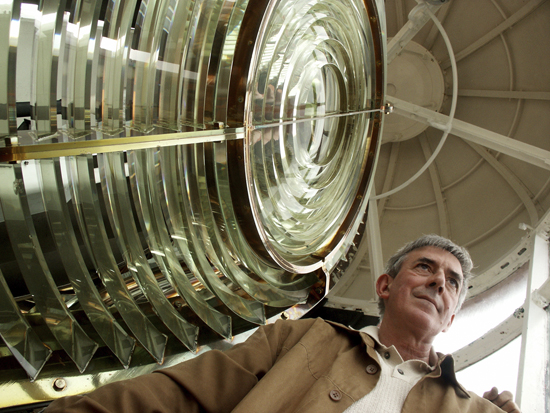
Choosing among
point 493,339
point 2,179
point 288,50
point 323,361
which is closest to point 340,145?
point 288,50

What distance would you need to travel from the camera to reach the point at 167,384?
3.19 ft

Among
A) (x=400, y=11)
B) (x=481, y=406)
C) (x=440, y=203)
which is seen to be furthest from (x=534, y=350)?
(x=400, y=11)

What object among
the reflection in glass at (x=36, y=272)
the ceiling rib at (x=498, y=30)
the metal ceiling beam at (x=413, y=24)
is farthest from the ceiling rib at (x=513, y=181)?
the reflection in glass at (x=36, y=272)

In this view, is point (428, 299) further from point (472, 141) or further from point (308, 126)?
point (472, 141)

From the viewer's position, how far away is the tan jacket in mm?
949

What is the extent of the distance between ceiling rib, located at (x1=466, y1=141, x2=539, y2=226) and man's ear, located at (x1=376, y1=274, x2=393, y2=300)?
7.35ft

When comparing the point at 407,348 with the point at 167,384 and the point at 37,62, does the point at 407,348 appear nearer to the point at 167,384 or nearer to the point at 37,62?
the point at 167,384

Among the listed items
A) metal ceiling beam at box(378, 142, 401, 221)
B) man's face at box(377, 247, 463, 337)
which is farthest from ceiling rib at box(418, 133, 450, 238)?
man's face at box(377, 247, 463, 337)

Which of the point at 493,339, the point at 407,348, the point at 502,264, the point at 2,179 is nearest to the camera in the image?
the point at 2,179

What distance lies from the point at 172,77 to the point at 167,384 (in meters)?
0.58

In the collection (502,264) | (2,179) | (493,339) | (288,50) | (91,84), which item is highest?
(288,50)

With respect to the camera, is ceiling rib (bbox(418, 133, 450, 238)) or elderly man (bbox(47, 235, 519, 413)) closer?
elderly man (bbox(47, 235, 519, 413))

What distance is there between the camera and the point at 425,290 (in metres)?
1.45

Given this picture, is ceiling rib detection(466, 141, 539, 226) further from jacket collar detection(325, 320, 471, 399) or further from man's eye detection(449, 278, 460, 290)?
jacket collar detection(325, 320, 471, 399)
